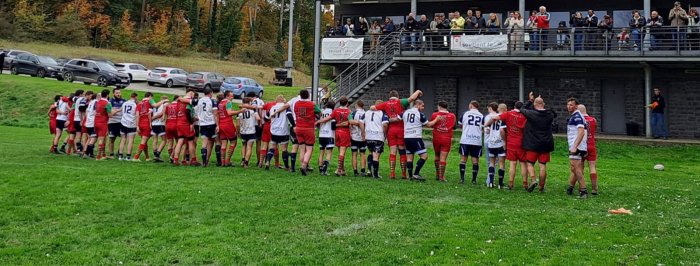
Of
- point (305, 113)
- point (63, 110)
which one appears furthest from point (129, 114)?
point (305, 113)

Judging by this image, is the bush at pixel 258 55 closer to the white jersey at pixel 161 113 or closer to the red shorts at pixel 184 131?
the white jersey at pixel 161 113

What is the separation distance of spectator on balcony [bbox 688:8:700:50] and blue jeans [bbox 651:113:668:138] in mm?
2745

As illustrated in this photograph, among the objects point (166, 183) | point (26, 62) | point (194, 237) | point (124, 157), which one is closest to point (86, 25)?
point (26, 62)

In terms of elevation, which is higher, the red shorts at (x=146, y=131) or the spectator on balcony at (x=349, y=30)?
the spectator on balcony at (x=349, y=30)

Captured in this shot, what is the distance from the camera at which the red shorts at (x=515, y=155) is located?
36.0 feet

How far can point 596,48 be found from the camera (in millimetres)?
22641

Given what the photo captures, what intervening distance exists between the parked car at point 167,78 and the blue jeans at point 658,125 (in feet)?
92.0

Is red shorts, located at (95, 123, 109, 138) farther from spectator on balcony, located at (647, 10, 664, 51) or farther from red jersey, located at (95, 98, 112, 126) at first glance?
spectator on balcony, located at (647, 10, 664, 51)

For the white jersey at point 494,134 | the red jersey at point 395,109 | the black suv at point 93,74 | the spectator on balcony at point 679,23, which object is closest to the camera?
the white jersey at point 494,134

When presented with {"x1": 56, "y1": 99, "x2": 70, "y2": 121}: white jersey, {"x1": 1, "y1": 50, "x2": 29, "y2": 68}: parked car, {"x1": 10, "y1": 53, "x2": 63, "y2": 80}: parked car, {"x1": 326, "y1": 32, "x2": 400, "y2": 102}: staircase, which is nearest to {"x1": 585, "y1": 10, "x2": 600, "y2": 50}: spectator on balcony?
{"x1": 326, "y1": 32, "x2": 400, "y2": 102}: staircase

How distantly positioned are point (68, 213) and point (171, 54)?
5986 cm

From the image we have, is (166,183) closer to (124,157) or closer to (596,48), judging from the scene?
(124,157)

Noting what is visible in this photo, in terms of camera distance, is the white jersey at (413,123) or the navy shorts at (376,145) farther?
the navy shorts at (376,145)

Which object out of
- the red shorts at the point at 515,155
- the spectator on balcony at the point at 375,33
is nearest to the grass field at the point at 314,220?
the red shorts at the point at 515,155
